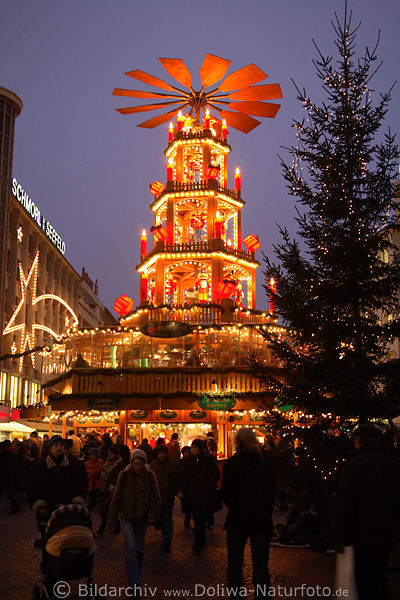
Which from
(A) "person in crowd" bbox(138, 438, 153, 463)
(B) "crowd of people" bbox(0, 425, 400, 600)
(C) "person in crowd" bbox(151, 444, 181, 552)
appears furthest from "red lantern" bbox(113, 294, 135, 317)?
(B) "crowd of people" bbox(0, 425, 400, 600)

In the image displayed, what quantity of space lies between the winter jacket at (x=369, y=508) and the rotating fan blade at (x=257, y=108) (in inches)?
1312

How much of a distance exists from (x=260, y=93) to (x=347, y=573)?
3301 cm

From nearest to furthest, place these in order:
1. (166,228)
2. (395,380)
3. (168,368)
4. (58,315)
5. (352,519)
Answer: (352,519), (395,380), (168,368), (166,228), (58,315)

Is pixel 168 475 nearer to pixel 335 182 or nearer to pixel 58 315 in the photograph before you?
pixel 335 182

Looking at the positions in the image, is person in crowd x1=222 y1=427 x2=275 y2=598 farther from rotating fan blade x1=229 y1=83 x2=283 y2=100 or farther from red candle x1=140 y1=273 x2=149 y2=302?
rotating fan blade x1=229 y1=83 x2=283 y2=100

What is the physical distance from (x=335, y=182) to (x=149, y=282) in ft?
76.2

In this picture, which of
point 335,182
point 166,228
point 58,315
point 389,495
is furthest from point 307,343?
point 58,315

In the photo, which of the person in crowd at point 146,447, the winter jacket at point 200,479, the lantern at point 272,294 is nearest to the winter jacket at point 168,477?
the winter jacket at point 200,479

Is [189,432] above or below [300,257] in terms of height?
below

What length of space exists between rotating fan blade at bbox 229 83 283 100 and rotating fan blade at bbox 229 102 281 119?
76 centimetres

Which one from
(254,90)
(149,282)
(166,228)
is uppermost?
(254,90)

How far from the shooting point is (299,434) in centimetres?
1091

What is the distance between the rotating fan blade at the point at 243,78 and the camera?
112 feet

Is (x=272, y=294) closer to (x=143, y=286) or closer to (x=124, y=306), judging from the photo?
(x=124, y=306)
